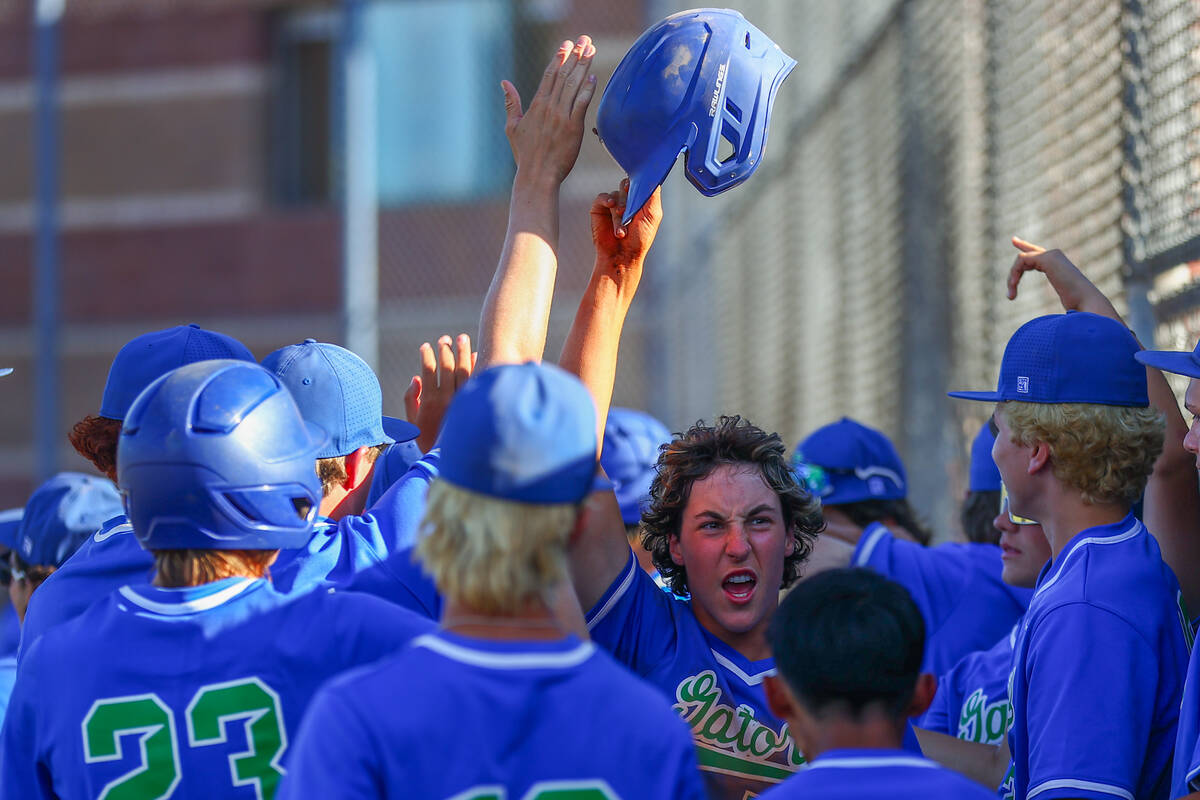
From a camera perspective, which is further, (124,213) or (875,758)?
(124,213)

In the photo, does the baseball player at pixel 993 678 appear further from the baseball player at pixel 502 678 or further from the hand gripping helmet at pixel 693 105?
the baseball player at pixel 502 678

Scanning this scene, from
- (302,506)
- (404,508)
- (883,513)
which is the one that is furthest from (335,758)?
(883,513)

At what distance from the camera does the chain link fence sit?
382 cm

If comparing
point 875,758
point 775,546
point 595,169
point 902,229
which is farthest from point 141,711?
point 595,169

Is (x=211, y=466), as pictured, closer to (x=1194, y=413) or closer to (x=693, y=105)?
(x=693, y=105)

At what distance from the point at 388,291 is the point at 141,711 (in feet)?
41.9

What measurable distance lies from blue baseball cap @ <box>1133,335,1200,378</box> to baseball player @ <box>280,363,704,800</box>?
138 centimetres

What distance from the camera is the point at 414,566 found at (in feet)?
8.25

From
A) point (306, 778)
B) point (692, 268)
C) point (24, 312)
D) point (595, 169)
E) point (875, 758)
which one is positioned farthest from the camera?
point (24, 312)

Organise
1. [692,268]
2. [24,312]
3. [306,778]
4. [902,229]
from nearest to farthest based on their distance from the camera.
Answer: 1. [306,778]
2. [902,229]
3. [692,268]
4. [24,312]

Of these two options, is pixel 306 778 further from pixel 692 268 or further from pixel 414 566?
pixel 692 268

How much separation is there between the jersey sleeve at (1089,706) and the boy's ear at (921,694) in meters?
0.65

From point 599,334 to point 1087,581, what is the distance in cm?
113

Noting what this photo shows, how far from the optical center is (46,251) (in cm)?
864
